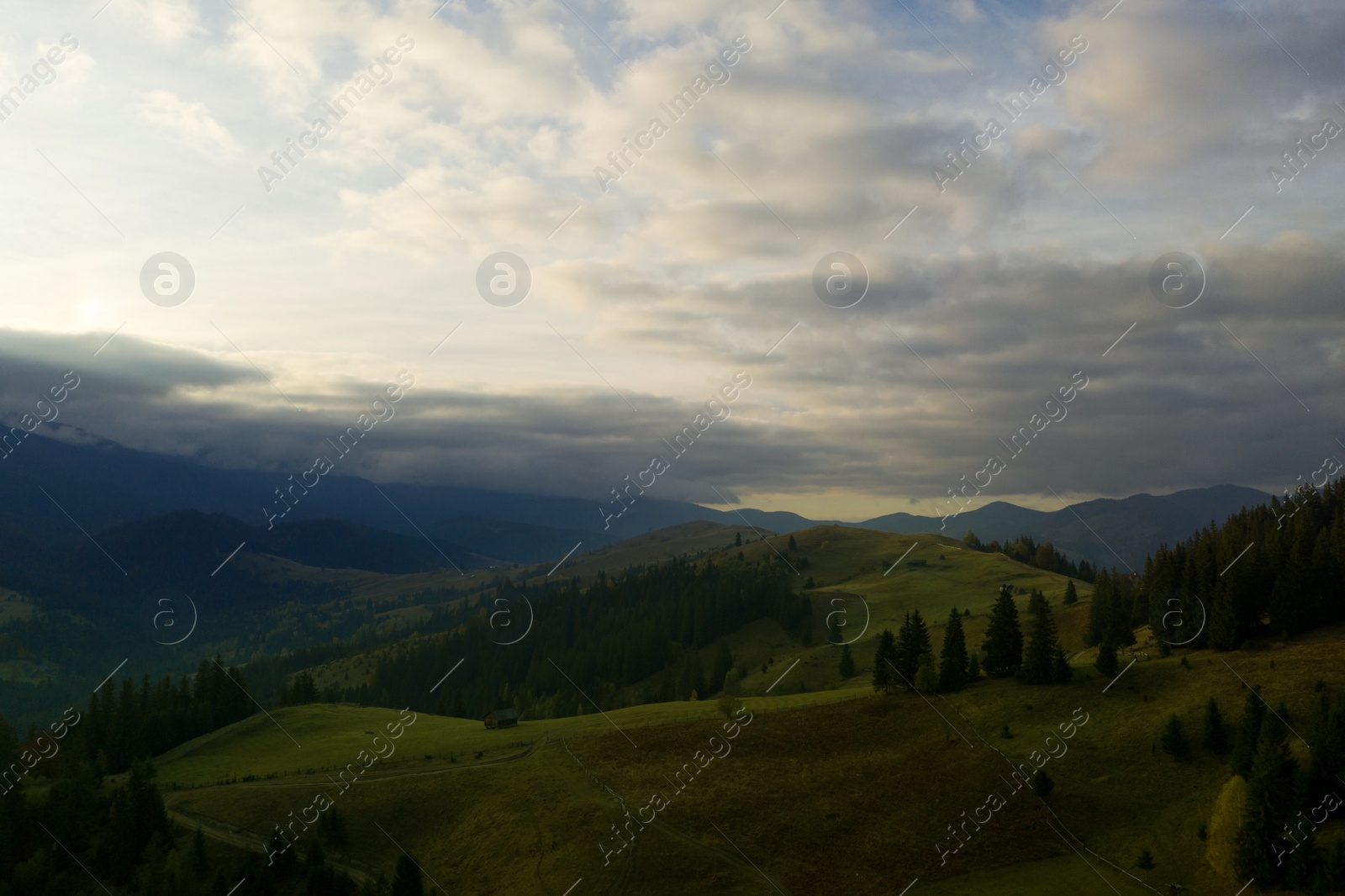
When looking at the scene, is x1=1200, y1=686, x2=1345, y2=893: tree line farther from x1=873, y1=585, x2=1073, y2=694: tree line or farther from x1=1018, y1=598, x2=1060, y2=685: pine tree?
x1=873, y1=585, x2=1073, y2=694: tree line

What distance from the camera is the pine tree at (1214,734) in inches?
2501

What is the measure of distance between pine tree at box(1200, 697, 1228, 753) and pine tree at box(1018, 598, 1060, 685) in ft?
59.1

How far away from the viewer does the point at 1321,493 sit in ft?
367

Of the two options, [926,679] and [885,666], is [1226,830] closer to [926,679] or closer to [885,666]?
[926,679]

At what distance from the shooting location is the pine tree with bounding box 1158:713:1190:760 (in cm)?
6431

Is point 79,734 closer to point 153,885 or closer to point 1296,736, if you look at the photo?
point 153,885

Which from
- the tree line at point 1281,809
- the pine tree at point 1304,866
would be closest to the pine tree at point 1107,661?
the tree line at point 1281,809

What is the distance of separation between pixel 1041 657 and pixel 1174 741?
18.0m

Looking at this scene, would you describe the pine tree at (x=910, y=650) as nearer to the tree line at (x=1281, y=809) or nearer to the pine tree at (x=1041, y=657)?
the pine tree at (x=1041, y=657)

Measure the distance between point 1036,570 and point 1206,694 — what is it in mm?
133672

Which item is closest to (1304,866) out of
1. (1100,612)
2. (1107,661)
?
(1107,661)

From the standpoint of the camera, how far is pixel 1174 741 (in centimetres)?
6425

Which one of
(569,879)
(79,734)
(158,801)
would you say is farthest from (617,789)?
(79,734)

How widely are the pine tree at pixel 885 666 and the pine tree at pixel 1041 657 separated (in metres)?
13.4
